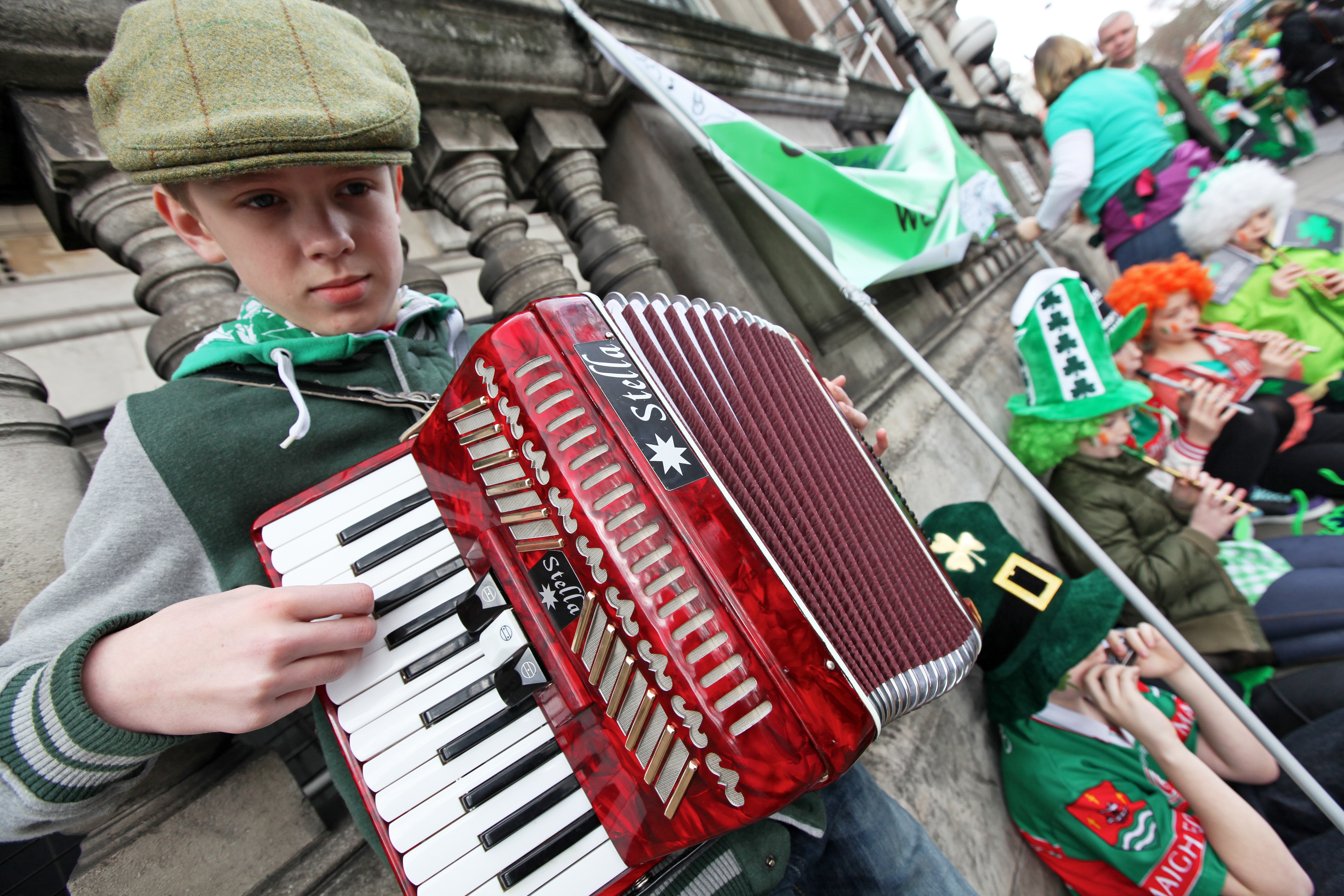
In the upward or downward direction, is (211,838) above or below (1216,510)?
above

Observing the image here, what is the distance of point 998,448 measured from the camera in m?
1.79

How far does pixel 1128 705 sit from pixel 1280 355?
101 inches

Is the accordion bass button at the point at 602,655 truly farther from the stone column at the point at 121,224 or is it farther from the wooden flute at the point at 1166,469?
the wooden flute at the point at 1166,469

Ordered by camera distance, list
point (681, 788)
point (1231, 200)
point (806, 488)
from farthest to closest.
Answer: point (1231, 200) < point (806, 488) < point (681, 788)

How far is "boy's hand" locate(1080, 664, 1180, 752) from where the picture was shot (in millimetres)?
1271

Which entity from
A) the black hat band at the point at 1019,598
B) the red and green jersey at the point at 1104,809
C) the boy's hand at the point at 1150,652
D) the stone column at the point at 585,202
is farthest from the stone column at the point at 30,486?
the boy's hand at the point at 1150,652

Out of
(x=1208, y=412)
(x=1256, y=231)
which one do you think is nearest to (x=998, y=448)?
(x=1208, y=412)

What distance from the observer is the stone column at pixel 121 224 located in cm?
126

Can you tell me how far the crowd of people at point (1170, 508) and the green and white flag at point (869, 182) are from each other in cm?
55

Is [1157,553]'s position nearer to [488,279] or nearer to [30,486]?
[488,279]

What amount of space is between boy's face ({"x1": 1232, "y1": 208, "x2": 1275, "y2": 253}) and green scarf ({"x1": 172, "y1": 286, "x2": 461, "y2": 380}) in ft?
13.9

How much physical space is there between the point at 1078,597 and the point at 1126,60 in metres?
4.74

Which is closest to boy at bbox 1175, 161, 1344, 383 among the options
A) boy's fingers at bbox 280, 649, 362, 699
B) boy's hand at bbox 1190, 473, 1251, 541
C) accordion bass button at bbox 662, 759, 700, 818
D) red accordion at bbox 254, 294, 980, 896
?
boy's hand at bbox 1190, 473, 1251, 541

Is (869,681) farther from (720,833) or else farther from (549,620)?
(549,620)
